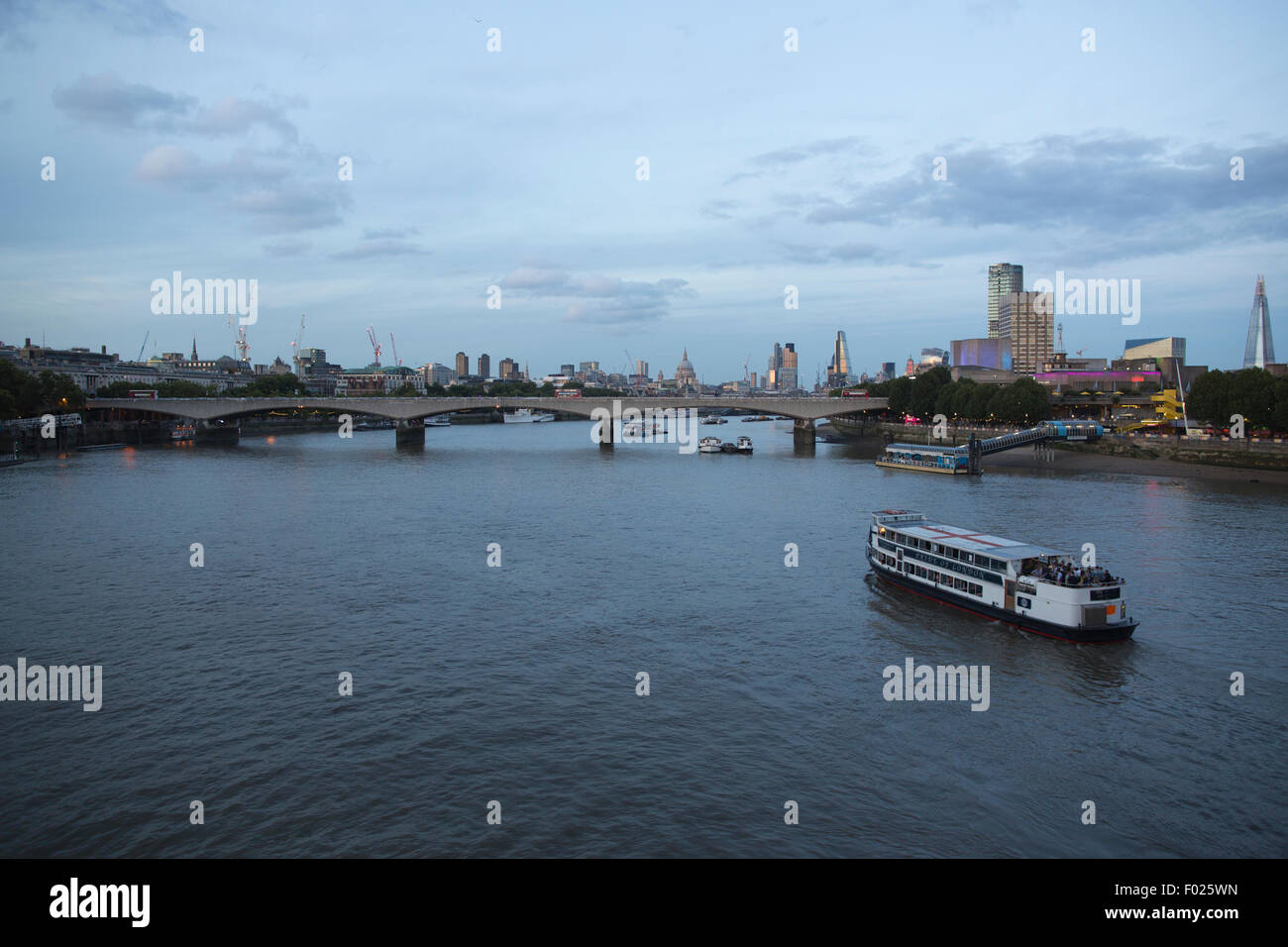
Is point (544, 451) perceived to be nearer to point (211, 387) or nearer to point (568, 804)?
point (568, 804)

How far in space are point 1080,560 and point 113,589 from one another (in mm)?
28181

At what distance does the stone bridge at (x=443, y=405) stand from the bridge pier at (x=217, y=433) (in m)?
4.48

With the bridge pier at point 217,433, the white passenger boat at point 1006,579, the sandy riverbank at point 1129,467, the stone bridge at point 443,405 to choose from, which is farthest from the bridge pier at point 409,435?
the white passenger boat at point 1006,579

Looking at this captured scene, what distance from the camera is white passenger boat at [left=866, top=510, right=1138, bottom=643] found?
20531mm

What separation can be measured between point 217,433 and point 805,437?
6696 centimetres

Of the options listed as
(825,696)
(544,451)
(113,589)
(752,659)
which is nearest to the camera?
(825,696)

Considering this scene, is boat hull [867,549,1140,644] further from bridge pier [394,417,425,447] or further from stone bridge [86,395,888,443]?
bridge pier [394,417,425,447]

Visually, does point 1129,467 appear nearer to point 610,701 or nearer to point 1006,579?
point 1006,579

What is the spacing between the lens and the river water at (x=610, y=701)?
40.9 ft

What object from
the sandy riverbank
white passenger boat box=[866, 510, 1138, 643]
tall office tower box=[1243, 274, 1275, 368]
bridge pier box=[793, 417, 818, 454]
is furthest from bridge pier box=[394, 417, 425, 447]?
tall office tower box=[1243, 274, 1275, 368]

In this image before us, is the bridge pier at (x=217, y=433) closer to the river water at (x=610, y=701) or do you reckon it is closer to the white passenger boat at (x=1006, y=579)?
the river water at (x=610, y=701)
